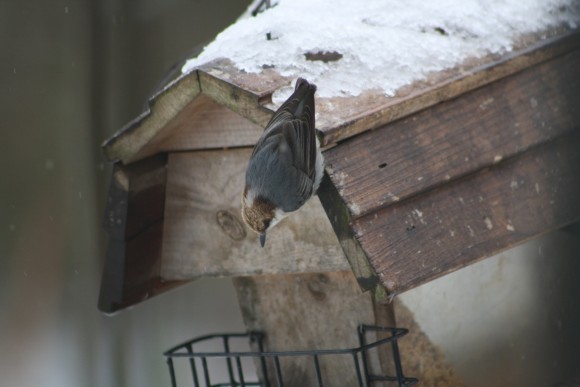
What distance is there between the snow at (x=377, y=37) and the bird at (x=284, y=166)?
0.10 m

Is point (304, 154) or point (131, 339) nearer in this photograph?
point (304, 154)

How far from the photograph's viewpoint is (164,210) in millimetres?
2654

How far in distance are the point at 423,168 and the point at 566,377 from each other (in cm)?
92

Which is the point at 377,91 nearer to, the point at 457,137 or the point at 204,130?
the point at 457,137

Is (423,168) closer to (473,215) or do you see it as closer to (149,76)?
(473,215)

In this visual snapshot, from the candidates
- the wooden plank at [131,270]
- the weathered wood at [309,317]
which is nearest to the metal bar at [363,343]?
the weathered wood at [309,317]

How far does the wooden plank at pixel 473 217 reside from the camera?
191cm

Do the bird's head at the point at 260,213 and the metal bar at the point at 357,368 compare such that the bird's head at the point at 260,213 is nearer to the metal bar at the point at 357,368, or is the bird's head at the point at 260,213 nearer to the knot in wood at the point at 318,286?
the knot in wood at the point at 318,286

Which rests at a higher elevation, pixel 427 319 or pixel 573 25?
pixel 573 25

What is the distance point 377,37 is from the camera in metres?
2.27

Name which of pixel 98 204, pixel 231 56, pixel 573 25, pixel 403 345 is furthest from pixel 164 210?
pixel 98 204

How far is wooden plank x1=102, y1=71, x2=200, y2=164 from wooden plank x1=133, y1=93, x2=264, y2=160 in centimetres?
2

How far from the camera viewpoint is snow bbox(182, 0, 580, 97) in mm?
2148

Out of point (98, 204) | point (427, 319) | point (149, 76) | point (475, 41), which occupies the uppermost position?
point (149, 76)
